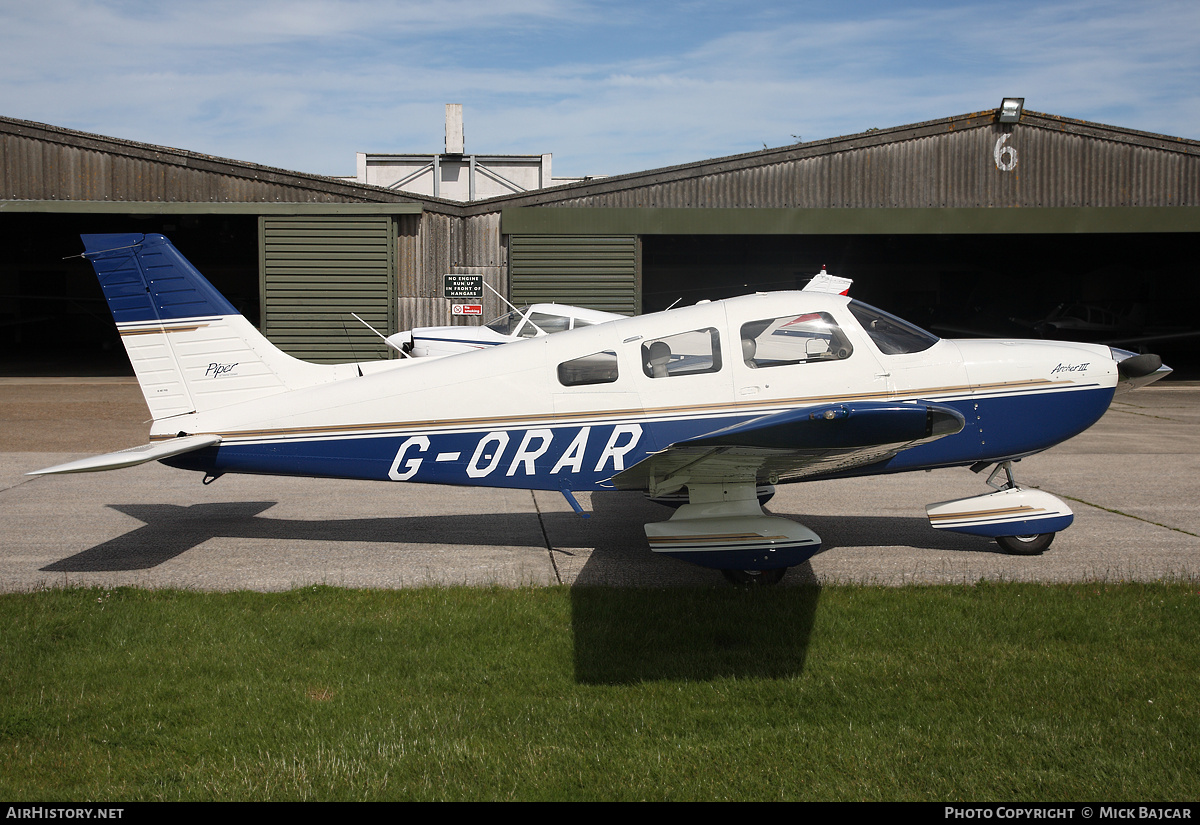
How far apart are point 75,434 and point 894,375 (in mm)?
12924

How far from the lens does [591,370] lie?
6.74 metres

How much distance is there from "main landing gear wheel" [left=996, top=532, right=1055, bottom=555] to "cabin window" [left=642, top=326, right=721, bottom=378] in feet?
9.62

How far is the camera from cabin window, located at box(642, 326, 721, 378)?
6.63 metres

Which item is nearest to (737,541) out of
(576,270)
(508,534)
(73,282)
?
(508,534)

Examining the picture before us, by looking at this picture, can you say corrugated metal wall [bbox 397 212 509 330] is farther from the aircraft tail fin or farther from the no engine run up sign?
the aircraft tail fin

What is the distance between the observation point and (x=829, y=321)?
662 cm

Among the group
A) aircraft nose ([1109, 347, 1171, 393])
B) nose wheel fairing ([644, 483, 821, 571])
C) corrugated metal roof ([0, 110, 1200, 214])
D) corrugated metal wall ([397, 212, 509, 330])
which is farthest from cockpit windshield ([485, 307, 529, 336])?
aircraft nose ([1109, 347, 1171, 393])

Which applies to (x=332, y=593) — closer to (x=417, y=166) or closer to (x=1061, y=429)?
(x=1061, y=429)

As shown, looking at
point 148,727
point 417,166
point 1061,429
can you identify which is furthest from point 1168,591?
point 417,166

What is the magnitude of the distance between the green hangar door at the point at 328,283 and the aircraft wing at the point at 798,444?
14.9 meters

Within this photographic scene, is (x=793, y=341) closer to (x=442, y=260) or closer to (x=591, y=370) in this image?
(x=591, y=370)

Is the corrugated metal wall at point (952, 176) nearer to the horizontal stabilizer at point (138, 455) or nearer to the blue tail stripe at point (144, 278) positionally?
the blue tail stripe at point (144, 278)

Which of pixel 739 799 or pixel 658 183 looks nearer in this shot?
pixel 739 799

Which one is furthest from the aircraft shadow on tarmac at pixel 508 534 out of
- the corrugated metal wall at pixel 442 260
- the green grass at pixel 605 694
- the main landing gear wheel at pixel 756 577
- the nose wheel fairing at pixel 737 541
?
the corrugated metal wall at pixel 442 260
